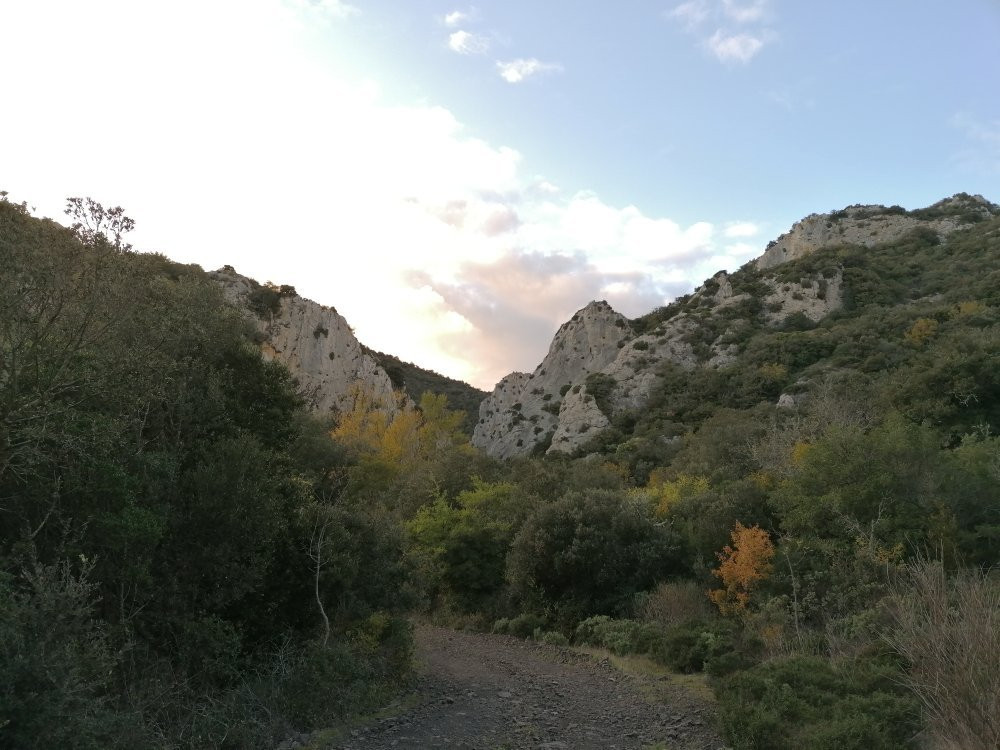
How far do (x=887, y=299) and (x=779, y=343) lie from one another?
1551cm

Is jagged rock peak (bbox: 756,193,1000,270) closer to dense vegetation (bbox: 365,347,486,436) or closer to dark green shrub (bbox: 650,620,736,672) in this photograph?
dense vegetation (bbox: 365,347,486,436)

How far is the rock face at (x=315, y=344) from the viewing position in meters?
52.1

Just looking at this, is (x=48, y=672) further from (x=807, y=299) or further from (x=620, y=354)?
(x=807, y=299)

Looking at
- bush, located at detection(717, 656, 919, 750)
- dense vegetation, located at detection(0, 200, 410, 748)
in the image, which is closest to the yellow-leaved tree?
dense vegetation, located at detection(0, 200, 410, 748)

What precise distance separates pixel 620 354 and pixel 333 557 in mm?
48856

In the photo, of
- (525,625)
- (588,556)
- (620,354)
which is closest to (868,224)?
(620,354)

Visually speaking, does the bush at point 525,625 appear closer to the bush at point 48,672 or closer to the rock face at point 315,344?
the bush at point 48,672

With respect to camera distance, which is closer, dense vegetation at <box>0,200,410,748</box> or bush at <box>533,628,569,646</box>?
dense vegetation at <box>0,200,410,748</box>

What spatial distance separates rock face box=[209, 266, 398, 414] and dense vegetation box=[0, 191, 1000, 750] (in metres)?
28.5

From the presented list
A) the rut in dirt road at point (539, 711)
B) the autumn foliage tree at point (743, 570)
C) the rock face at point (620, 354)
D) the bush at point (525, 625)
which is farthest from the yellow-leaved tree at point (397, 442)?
the autumn foliage tree at point (743, 570)

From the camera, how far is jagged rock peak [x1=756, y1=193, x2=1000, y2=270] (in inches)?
3226

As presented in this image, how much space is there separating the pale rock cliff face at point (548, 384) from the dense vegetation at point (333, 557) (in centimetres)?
3206

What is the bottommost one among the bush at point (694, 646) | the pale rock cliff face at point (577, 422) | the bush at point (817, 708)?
the bush at point (694, 646)

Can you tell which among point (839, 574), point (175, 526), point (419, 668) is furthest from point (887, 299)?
point (175, 526)
